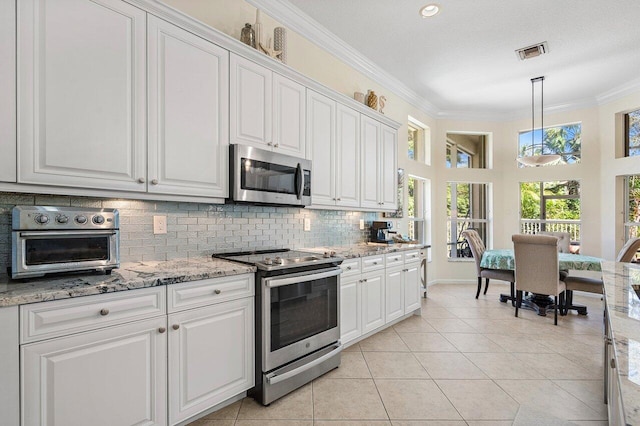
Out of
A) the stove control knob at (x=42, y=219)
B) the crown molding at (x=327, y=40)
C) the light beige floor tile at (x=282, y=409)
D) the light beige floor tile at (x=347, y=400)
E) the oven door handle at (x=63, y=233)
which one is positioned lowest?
the light beige floor tile at (x=347, y=400)

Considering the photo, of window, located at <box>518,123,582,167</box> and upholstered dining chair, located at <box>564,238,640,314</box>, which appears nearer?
upholstered dining chair, located at <box>564,238,640,314</box>

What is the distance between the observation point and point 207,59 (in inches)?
85.4

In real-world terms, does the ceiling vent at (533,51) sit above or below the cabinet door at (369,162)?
above

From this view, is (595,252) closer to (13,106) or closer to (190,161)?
(190,161)

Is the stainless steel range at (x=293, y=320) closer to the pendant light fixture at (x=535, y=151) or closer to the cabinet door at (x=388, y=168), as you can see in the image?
the cabinet door at (x=388, y=168)

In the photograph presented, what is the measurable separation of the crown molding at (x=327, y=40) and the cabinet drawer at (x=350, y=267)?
227 cm

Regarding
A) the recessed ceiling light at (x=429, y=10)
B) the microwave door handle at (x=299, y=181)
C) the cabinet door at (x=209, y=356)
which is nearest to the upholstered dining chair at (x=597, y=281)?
the recessed ceiling light at (x=429, y=10)

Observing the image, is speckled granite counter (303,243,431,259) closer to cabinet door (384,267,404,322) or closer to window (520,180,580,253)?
cabinet door (384,267,404,322)

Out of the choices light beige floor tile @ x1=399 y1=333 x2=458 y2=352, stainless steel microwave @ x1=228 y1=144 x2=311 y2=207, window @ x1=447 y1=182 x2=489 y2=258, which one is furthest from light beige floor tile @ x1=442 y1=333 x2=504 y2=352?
window @ x1=447 y1=182 x2=489 y2=258

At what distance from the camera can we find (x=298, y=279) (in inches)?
88.4

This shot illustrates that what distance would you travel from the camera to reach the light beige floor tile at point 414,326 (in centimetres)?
358

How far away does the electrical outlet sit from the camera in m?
2.17

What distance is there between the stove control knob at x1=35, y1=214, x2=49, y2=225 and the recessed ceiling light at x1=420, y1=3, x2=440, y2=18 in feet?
10.7

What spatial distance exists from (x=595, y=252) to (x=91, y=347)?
6.67 m
